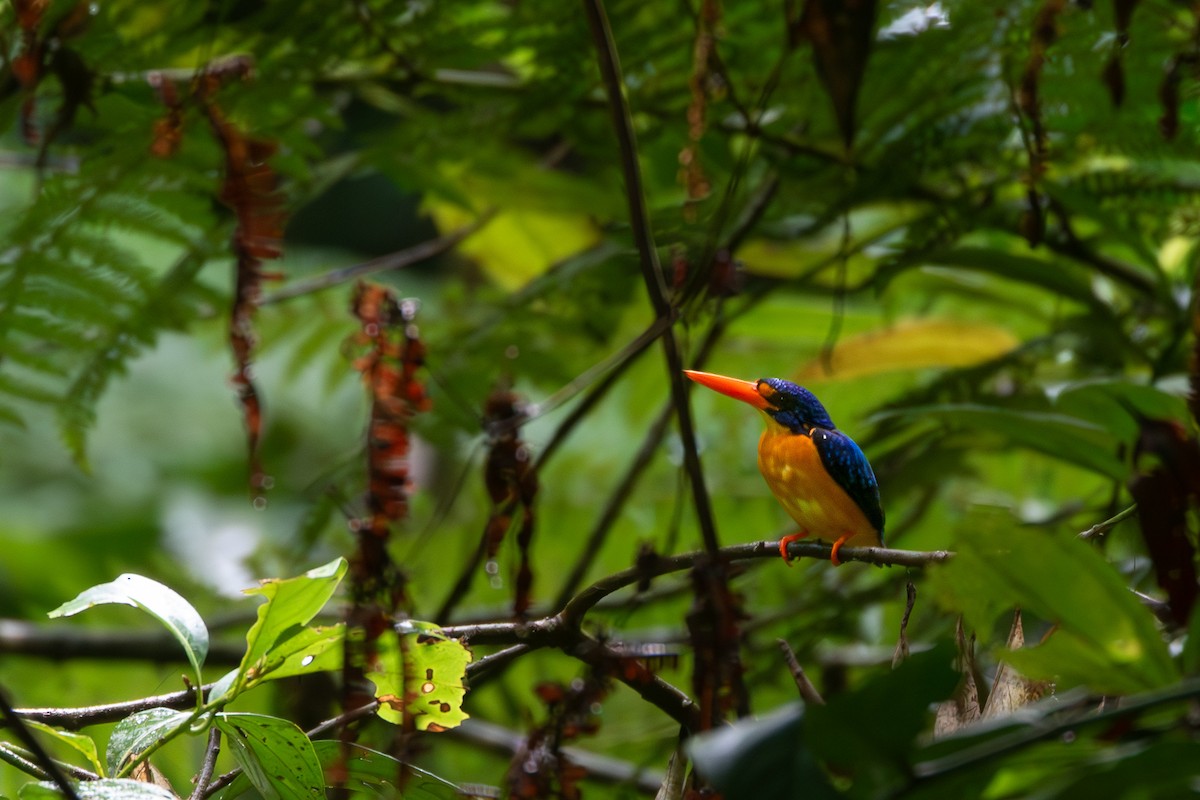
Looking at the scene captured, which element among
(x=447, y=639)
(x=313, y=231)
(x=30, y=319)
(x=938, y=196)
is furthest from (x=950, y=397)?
(x=313, y=231)

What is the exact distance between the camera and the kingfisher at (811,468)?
906 millimetres

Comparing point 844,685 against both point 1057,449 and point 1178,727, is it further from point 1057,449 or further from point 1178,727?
point 1178,727

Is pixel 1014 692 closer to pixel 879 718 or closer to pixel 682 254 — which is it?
pixel 879 718

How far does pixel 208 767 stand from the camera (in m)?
0.68

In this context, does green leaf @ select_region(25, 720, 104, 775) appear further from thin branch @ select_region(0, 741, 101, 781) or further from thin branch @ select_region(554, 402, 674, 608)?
thin branch @ select_region(554, 402, 674, 608)

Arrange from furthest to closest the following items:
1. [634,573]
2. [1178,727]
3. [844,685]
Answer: [844,685] → [634,573] → [1178,727]

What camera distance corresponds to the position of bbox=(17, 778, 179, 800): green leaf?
1.87ft

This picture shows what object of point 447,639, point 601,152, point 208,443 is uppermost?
point 601,152

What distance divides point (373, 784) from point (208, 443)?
16.1ft

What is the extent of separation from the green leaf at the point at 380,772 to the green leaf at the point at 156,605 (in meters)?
0.10

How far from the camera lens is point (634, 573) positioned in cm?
59

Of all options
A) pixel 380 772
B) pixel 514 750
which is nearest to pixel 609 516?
pixel 514 750

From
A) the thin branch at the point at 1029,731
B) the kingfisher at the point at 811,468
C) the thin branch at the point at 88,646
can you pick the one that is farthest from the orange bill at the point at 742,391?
the thin branch at the point at 88,646

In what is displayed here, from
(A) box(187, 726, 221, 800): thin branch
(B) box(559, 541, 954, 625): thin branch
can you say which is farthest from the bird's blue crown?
(A) box(187, 726, 221, 800): thin branch
